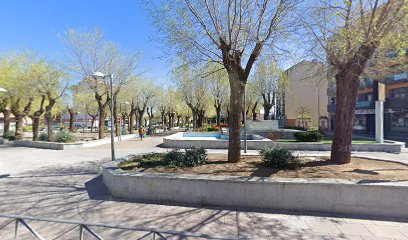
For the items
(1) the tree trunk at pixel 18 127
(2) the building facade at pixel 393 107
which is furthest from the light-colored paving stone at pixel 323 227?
(1) the tree trunk at pixel 18 127

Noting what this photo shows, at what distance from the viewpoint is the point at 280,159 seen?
6.21m

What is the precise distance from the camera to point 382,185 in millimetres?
4543

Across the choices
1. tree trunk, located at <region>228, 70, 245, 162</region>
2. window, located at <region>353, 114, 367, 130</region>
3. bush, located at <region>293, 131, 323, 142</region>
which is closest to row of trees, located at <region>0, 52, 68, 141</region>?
tree trunk, located at <region>228, 70, 245, 162</region>

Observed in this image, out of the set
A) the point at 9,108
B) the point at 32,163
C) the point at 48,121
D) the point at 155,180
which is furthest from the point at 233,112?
the point at 9,108

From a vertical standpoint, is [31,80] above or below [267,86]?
below

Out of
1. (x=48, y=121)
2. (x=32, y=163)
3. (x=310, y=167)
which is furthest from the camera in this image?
(x=48, y=121)

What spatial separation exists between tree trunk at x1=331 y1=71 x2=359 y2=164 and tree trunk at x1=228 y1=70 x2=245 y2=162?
2.77 metres

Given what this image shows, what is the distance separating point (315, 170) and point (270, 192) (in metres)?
1.76

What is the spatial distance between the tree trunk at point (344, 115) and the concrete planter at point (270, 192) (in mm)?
2003

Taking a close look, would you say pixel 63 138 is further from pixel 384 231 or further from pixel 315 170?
pixel 384 231

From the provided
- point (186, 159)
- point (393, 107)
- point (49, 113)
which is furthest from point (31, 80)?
point (393, 107)

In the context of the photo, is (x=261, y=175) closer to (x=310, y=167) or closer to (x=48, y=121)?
(x=310, y=167)

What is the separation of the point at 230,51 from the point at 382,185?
15.7ft

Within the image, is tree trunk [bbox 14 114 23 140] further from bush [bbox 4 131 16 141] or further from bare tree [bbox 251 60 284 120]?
bare tree [bbox 251 60 284 120]
